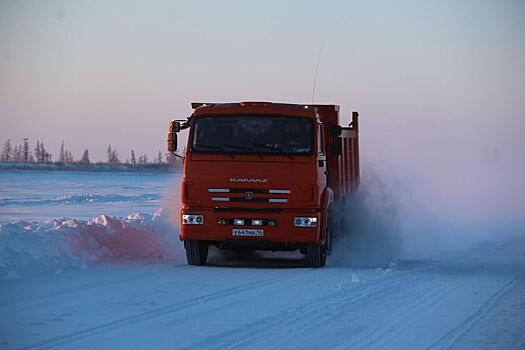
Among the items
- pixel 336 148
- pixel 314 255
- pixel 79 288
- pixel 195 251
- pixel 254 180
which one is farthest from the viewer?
pixel 336 148

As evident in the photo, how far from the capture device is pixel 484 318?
11.6m

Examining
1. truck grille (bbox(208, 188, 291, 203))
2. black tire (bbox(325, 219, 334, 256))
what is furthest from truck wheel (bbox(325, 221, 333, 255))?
truck grille (bbox(208, 188, 291, 203))

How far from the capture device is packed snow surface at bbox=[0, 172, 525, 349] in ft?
33.0

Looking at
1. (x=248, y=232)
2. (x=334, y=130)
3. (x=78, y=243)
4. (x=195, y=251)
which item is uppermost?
(x=334, y=130)

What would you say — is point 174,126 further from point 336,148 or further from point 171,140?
point 336,148

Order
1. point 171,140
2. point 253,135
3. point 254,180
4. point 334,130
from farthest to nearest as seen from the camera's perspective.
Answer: point 334,130
point 171,140
point 253,135
point 254,180

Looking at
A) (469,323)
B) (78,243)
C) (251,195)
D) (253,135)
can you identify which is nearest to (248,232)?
(251,195)

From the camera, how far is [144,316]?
1127cm

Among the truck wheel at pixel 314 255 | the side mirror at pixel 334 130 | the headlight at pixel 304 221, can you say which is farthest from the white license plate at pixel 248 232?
the side mirror at pixel 334 130

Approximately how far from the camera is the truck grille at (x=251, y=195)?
1741 cm

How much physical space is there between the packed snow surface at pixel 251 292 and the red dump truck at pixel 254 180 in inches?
22.5

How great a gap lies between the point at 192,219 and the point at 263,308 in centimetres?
572

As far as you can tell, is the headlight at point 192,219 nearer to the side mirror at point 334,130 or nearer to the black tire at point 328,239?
the black tire at point 328,239

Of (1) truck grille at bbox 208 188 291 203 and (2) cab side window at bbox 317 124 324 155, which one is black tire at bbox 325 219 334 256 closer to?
(2) cab side window at bbox 317 124 324 155
